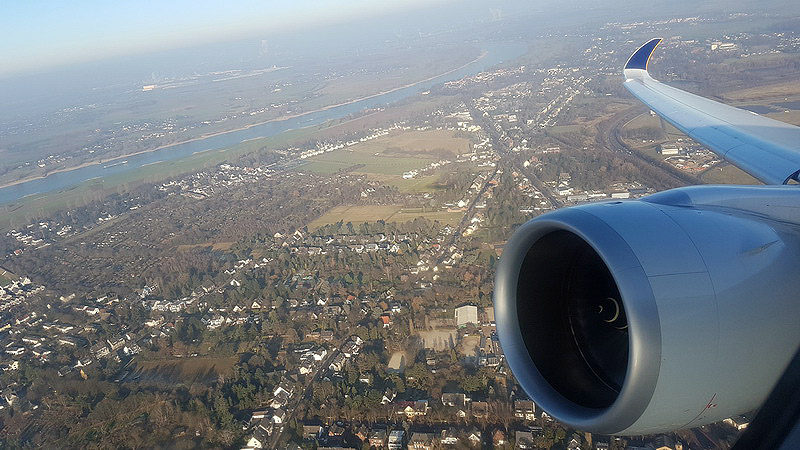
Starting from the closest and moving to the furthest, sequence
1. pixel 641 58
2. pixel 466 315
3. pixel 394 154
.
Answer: pixel 641 58, pixel 466 315, pixel 394 154

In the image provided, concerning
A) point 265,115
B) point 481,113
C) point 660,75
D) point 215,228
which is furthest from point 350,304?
point 265,115

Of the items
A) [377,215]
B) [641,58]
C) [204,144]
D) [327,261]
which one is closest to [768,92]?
[377,215]

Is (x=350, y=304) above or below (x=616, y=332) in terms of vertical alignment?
below

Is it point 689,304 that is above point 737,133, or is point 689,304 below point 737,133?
above

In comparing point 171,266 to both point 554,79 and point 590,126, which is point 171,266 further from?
point 554,79

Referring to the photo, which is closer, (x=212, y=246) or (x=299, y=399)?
(x=299, y=399)

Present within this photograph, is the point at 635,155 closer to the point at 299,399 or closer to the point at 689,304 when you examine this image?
the point at 299,399

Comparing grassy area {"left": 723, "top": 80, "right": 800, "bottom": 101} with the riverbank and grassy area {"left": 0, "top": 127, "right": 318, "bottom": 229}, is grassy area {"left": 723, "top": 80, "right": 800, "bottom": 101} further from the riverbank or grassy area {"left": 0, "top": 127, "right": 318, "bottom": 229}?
the riverbank

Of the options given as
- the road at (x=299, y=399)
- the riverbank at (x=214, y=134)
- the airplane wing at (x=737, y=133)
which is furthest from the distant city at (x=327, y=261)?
the airplane wing at (x=737, y=133)
